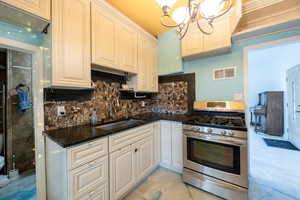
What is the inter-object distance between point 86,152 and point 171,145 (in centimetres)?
140

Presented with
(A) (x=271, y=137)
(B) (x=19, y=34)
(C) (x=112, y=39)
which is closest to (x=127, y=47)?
(C) (x=112, y=39)

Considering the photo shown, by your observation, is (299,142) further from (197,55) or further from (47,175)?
(47,175)

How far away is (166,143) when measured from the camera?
2.19 metres

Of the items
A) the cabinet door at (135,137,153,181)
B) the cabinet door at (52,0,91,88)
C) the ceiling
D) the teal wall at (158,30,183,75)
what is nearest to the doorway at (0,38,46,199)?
the cabinet door at (52,0,91,88)

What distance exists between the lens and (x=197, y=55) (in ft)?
7.38

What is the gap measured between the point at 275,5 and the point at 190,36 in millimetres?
1099

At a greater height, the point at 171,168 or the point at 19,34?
the point at 19,34

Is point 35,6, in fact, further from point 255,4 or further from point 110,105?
point 255,4

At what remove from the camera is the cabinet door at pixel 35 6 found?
1.00m

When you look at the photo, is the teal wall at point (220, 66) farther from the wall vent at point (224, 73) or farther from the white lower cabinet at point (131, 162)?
the white lower cabinet at point (131, 162)

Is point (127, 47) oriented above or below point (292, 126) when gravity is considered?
above

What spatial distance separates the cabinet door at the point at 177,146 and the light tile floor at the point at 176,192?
21cm

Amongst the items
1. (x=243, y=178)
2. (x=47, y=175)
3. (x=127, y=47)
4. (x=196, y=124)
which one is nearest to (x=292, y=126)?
(x=243, y=178)

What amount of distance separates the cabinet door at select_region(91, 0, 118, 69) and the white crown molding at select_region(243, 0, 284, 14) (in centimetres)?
188
